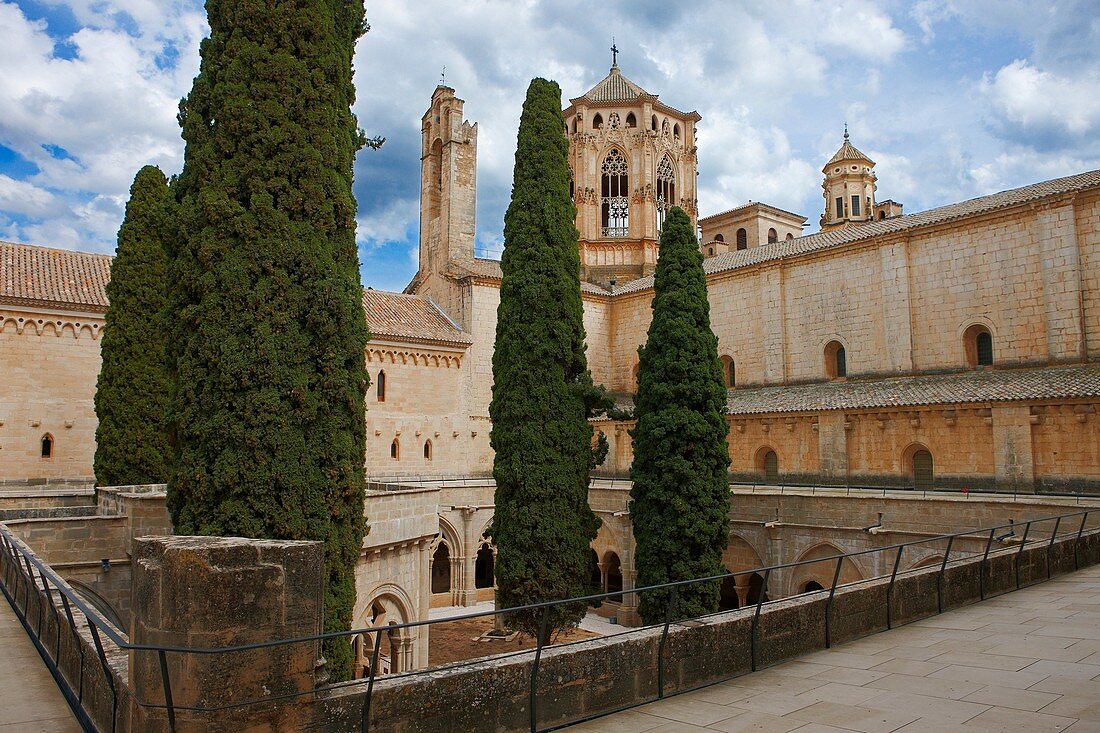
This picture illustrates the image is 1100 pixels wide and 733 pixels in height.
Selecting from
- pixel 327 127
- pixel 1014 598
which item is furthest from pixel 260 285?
pixel 1014 598

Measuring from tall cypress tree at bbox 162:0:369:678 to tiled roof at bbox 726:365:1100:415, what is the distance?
15581mm

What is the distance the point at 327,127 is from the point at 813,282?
61.7 ft

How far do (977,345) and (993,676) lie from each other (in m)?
19.1

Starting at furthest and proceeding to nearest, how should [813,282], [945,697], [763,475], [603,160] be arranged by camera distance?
[603,160] → [813,282] → [763,475] → [945,697]

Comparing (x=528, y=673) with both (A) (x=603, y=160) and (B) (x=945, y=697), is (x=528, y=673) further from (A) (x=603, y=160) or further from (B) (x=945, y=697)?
(A) (x=603, y=160)

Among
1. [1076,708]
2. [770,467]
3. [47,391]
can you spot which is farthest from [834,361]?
[47,391]

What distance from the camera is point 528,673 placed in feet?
14.8

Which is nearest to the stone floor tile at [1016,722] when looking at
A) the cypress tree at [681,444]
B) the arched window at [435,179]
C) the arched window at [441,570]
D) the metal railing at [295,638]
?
the metal railing at [295,638]

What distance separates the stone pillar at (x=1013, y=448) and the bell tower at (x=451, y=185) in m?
19.1

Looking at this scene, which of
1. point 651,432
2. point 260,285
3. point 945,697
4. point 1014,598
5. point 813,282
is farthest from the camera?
point 813,282

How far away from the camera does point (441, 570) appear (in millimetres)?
24672

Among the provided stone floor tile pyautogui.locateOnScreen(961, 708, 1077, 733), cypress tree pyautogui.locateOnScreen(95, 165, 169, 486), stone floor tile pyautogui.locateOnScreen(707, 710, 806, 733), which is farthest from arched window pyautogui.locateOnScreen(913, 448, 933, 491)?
cypress tree pyautogui.locateOnScreen(95, 165, 169, 486)

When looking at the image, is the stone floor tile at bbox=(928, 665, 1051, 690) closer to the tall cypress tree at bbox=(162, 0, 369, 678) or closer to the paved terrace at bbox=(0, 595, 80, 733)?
the paved terrace at bbox=(0, 595, 80, 733)

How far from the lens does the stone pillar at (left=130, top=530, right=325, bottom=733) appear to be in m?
3.52
